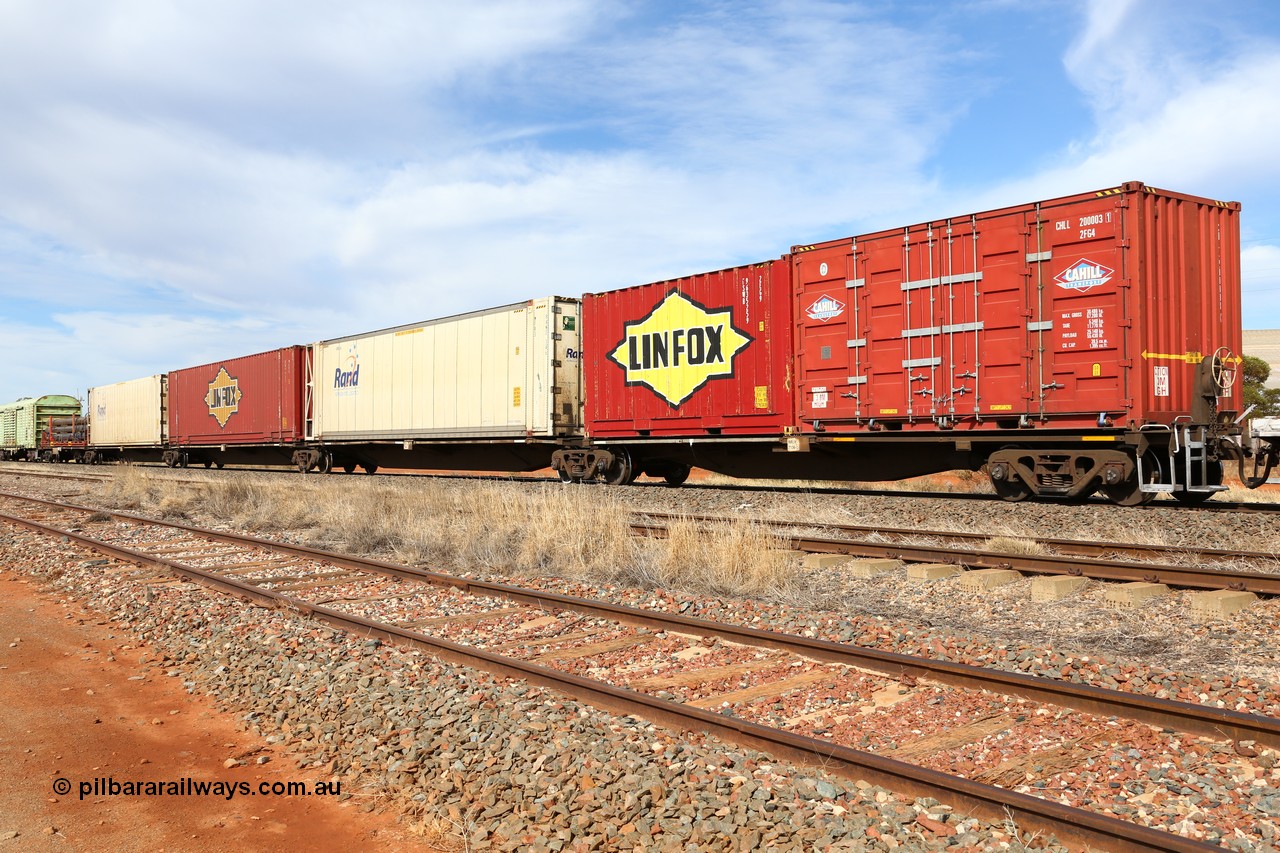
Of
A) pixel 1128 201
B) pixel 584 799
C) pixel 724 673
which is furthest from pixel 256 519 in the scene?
pixel 1128 201

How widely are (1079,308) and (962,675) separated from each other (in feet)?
26.6

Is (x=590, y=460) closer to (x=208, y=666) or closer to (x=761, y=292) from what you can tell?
(x=761, y=292)

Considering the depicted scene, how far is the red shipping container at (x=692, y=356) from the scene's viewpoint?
47.9ft

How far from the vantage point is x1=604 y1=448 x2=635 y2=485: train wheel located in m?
17.9

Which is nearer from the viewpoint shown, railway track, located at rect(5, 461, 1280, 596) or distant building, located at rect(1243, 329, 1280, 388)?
railway track, located at rect(5, 461, 1280, 596)

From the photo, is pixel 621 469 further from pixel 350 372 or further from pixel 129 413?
pixel 129 413

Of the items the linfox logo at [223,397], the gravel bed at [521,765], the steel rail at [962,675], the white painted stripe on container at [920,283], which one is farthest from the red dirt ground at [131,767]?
the linfox logo at [223,397]

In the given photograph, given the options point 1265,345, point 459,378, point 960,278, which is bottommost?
point 459,378

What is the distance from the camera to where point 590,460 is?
731 inches

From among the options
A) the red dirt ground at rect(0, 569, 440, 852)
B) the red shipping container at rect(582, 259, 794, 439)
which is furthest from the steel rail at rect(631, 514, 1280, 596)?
the red dirt ground at rect(0, 569, 440, 852)

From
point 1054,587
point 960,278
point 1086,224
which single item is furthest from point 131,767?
point 1086,224

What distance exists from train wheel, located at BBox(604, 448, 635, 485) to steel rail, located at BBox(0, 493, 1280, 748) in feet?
33.1

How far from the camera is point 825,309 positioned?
13.7 m

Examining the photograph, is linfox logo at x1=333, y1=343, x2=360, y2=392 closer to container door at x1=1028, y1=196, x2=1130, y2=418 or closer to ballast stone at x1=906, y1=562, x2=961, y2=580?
container door at x1=1028, y1=196, x2=1130, y2=418
